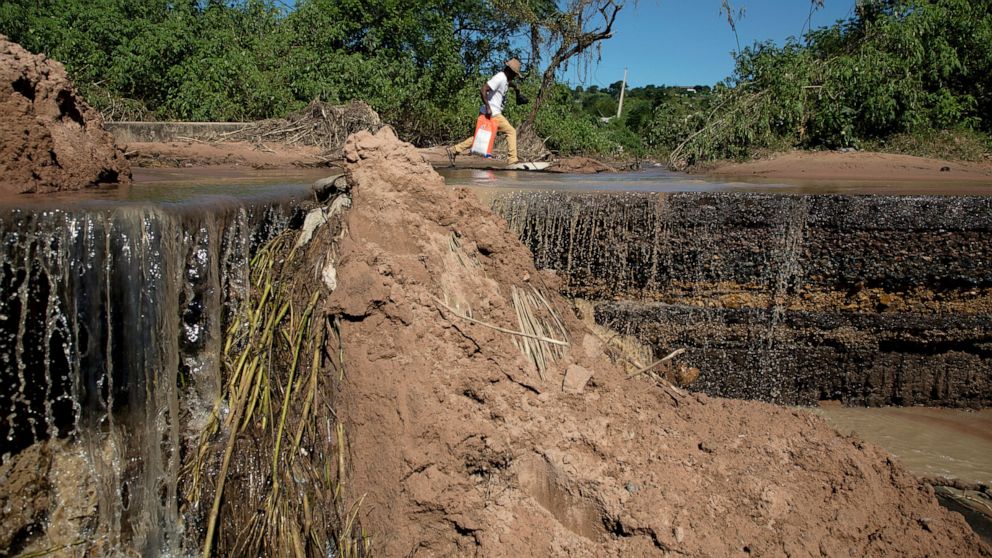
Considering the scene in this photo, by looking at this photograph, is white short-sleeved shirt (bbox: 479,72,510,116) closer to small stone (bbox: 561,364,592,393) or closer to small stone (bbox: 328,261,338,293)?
small stone (bbox: 328,261,338,293)

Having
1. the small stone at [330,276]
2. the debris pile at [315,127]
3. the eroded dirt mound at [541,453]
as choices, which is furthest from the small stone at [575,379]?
the debris pile at [315,127]

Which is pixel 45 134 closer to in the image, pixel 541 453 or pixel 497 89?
pixel 541 453

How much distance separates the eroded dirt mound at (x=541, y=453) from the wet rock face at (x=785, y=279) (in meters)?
1.56

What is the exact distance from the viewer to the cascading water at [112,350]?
2.80 metres

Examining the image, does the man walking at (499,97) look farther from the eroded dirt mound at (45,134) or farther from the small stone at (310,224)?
the small stone at (310,224)

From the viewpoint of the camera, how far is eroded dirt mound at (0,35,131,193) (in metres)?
3.75

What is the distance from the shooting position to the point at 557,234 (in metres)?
4.72

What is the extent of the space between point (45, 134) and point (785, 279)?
4.42m

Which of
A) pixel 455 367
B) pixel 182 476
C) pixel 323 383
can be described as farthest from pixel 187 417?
pixel 455 367

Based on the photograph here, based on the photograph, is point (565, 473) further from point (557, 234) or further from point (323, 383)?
point (557, 234)

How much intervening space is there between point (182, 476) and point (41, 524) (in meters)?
0.57

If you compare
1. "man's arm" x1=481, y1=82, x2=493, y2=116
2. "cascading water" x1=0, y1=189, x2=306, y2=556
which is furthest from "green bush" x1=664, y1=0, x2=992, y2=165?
"cascading water" x1=0, y1=189, x2=306, y2=556

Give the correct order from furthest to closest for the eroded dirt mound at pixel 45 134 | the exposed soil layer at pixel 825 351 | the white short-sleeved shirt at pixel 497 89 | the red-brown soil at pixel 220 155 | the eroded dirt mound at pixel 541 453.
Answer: the white short-sleeved shirt at pixel 497 89
the red-brown soil at pixel 220 155
the exposed soil layer at pixel 825 351
the eroded dirt mound at pixel 45 134
the eroded dirt mound at pixel 541 453

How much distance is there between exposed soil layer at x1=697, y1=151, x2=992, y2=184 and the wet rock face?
2913 mm
